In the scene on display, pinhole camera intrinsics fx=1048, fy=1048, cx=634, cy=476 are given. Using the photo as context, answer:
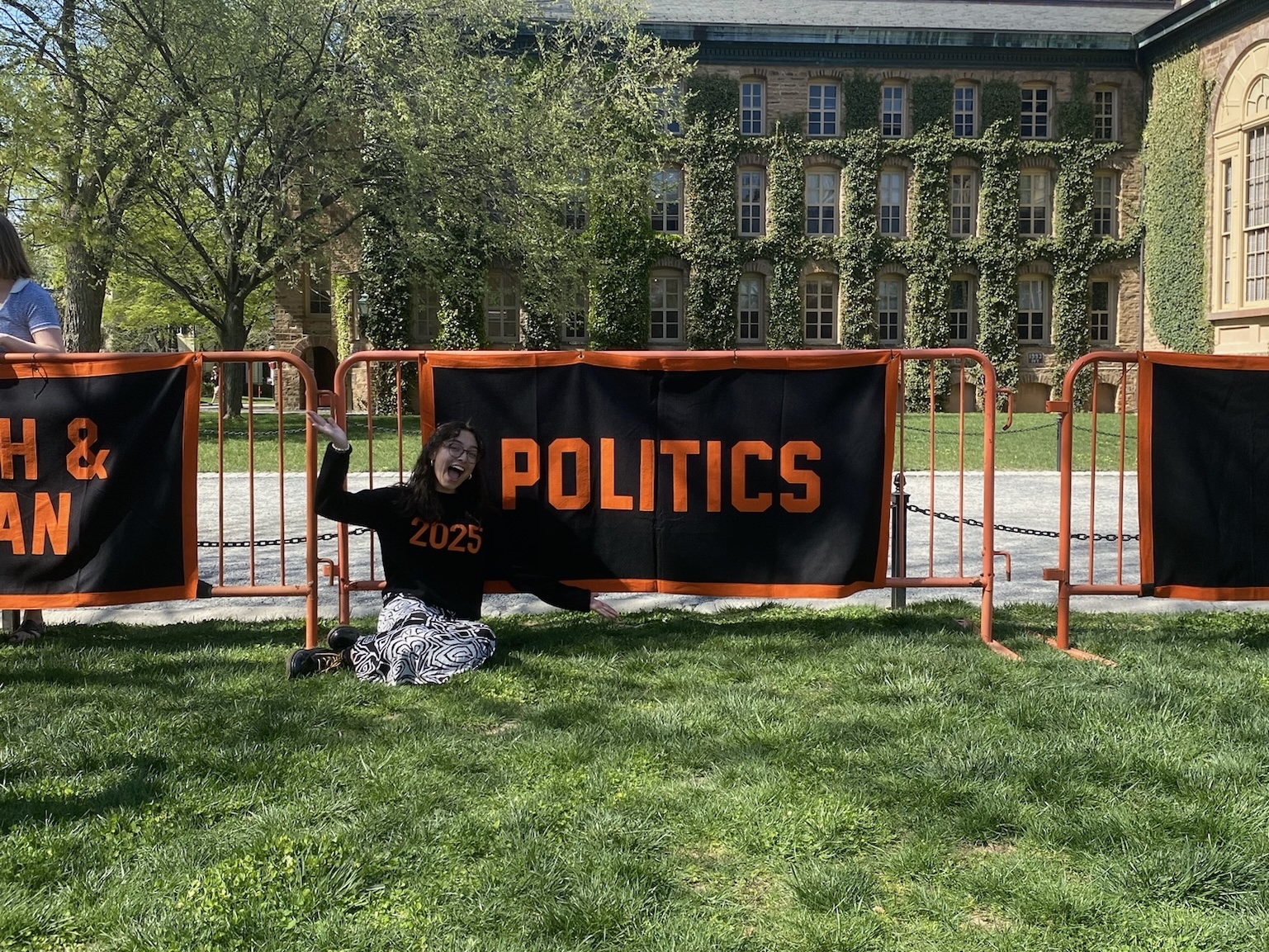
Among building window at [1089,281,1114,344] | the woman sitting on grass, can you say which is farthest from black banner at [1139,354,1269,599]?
building window at [1089,281,1114,344]

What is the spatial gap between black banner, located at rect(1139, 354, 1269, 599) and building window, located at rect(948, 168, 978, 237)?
108 ft

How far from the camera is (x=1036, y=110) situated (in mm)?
36406

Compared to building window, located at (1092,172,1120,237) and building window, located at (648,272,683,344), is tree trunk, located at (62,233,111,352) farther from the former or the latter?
building window, located at (1092,172,1120,237)

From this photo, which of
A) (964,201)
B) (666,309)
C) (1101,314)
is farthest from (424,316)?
(1101,314)

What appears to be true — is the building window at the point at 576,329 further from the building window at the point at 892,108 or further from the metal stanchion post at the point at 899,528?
the metal stanchion post at the point at 899,528

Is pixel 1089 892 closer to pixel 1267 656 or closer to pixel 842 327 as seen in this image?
pixel 1267 656

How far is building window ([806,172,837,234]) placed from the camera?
36.7 metres

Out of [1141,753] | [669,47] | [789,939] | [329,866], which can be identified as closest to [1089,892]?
[789,939]

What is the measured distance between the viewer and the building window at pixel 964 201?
121 feet

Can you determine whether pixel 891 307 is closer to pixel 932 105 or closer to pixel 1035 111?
pixel 932 105

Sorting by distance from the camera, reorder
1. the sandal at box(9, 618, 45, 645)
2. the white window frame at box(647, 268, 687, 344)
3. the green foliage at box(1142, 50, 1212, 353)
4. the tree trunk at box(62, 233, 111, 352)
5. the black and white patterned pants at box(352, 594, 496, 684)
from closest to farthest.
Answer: the black and white patterned pants at box(352, 594, 496, 684)
the sandal at box(9, 618, 45, 645)
the tree trunk at box(62, 233, 111, 352)
the green foliage at box(1142, 50, 1212, 353)
the white window frame at box(647, 268, 687, 344)

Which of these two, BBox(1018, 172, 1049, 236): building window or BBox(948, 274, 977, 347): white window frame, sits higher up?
BBox(1018, 172, 1049, 236): building window

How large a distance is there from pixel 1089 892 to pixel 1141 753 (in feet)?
4.10

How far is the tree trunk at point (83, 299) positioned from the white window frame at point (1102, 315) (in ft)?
102
